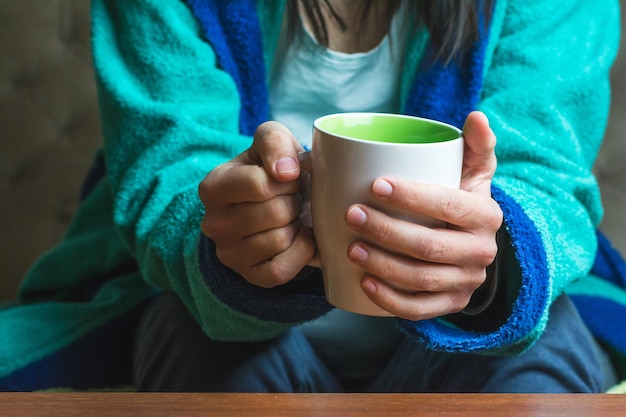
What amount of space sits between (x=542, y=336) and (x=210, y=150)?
341 millimetres

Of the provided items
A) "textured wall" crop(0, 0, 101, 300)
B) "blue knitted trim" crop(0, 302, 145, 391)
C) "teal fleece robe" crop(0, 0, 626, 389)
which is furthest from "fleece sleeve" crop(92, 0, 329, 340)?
"textured wall" crop(0, 0, 101, 300)

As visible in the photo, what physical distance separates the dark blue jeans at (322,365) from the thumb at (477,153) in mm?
190

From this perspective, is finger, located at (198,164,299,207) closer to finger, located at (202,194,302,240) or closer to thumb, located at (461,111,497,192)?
finger, located at (202,194,302,240)

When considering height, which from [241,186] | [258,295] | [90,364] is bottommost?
[90,364]

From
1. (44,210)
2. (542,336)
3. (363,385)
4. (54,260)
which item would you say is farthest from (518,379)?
(44,210)

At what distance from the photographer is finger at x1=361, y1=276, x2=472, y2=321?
474 mm

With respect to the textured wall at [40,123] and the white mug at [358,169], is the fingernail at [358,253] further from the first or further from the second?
the textured wall at [40,123]

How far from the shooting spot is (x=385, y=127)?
1.67 feet

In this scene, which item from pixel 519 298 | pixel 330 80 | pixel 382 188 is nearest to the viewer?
pixel 382 188

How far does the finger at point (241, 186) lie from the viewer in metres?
0.47

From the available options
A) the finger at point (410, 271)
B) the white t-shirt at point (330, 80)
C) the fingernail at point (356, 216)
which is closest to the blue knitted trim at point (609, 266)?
the white t-shirt at point (330, 80)

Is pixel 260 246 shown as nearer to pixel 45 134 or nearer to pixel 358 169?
pixel 358 169

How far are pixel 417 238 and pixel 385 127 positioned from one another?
0.29 ft

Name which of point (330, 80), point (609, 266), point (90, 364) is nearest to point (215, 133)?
point (330, 80)
